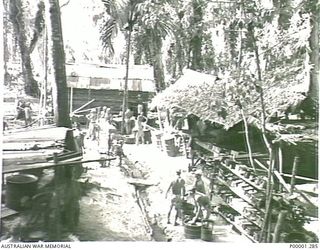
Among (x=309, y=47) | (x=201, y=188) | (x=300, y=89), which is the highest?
(x=309, y=47)

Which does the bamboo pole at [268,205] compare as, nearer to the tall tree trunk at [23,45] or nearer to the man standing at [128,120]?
the man standing at [128,120]

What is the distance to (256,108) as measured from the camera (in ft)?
4.09

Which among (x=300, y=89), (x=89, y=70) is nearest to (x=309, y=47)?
(x=300, y=89)

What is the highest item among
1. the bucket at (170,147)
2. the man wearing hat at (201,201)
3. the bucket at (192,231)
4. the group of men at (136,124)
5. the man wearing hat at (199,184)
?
the group of men at (136,124)

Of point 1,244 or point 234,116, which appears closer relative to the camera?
point 1,244

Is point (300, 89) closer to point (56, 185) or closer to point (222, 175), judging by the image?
point (222, 175)

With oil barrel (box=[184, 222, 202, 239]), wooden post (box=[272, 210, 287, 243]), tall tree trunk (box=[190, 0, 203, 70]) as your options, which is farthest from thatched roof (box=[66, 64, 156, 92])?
wooden post (box=[272, 210, 287, 243])

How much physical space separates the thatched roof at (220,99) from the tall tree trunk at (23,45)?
33 centimetres

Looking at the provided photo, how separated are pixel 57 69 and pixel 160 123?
31 cm

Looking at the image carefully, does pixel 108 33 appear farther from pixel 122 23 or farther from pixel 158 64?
pixel 158 64

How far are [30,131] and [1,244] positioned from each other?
29 centimetres

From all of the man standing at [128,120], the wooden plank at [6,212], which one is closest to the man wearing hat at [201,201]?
the man standing at [128,120]

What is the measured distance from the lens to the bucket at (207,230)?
3.84 ft

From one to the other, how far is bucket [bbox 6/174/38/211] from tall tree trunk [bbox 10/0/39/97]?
0.23 meters
